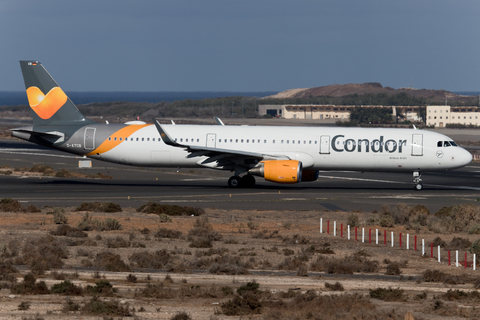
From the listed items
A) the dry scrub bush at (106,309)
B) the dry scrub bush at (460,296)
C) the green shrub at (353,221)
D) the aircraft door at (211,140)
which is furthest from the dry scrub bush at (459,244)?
the aircraft door at (211,140)

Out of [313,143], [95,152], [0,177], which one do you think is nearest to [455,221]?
[313,143]

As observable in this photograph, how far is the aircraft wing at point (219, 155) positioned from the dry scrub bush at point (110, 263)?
19.0m

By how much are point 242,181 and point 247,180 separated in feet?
1.11

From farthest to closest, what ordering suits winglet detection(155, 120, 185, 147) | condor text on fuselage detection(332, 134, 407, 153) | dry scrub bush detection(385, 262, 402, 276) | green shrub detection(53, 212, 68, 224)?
condor text on fuselage detection(332, 134, 407, 153), winglet detection(155, 120, 185, 147), green shrub detection(53, 212, 68, 224), dry scrub bush detection(385, 262, 402, 276)

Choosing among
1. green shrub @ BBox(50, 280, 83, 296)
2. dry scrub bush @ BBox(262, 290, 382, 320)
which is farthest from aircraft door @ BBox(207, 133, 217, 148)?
dry scrub bush @ BBox(262, 290, 382, 320)

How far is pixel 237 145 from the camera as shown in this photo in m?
40.8

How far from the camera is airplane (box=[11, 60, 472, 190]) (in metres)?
39.8

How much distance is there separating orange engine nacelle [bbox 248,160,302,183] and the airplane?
0.22 ft

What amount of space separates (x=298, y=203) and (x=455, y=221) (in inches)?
366

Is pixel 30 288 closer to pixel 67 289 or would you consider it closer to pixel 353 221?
pixel 67 289

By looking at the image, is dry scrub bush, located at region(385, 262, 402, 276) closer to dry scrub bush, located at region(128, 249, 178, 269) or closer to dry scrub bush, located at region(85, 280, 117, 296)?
dry scrub bush, located at region(128, 249, 178, 269)

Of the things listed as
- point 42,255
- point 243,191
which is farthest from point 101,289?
point 243,191

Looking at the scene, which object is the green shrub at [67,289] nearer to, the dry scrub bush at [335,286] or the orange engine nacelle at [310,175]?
the dry scrub bush at [335,286]

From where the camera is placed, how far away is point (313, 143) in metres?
40.0
